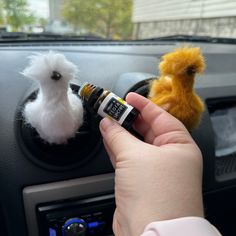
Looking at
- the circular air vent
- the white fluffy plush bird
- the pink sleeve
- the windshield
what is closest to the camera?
→ the pink sleeve

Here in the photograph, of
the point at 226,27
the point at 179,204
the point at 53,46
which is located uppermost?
the point at 53,46

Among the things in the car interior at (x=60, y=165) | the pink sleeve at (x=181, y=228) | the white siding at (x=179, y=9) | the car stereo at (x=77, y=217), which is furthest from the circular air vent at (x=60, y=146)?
the white siding at (x=179, y=9)

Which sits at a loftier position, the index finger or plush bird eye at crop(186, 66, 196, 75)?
plush bird eye at crop(186, 66, 196, 75)

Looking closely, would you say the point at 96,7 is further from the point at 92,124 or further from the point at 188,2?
the point at 92,124

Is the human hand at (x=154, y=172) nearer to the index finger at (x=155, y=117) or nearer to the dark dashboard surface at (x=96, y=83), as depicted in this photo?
the index finger at (x=155, y=117)

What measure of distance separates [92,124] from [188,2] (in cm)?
546

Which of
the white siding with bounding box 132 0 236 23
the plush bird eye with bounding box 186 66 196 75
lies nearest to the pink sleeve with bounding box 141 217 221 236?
the plush bird eye with bounding box 186 66 196 75

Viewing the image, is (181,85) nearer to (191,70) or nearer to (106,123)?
(191,70)

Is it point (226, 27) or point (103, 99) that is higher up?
point (103, 99)

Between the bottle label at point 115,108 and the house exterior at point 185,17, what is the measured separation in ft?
12.9

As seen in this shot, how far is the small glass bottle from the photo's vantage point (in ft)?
2.49

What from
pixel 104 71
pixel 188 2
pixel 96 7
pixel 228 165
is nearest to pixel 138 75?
pixel 104 71

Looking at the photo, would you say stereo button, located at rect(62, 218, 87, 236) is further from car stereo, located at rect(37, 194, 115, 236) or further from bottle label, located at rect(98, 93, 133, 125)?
bottle label, located at rect(98, 93, 133, 125)

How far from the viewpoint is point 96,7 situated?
5418 mm
